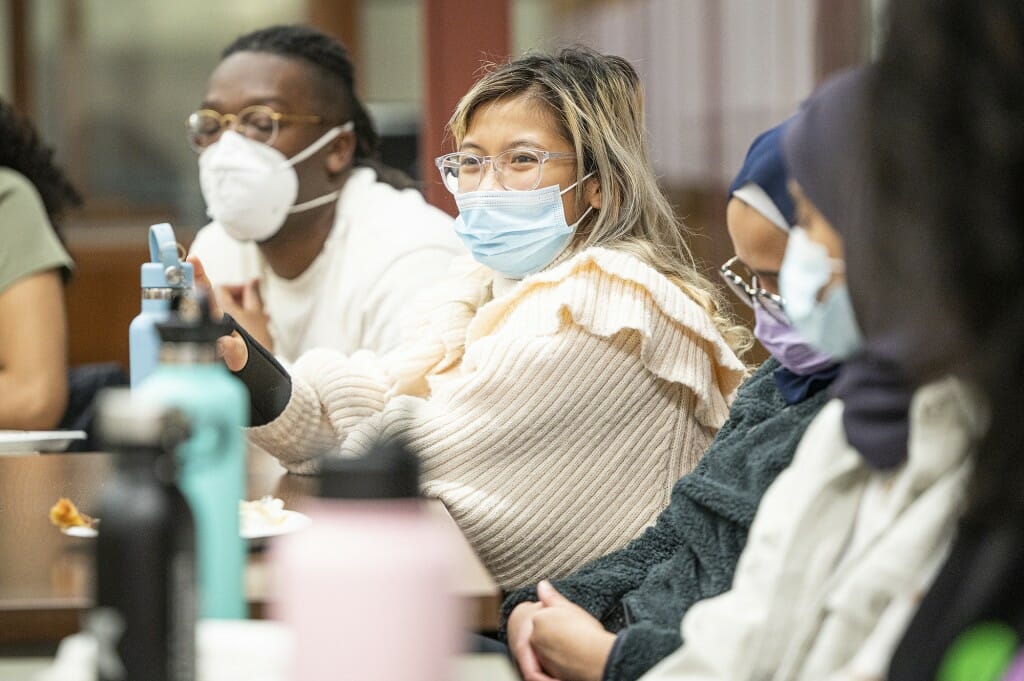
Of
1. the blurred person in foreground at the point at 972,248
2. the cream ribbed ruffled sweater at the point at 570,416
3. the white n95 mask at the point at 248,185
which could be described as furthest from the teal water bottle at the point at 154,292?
the white n95 mask at the point at 248,185

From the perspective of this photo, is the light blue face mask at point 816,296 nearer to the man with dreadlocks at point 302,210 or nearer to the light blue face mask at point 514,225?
the light blue face mask at point 514,225

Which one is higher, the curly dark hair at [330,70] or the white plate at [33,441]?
the curly dark hair at [330,70]

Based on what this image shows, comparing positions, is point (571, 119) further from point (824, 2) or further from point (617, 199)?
point (824, 2)

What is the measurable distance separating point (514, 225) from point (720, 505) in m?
0.72

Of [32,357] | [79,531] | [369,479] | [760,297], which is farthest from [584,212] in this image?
[369,479]

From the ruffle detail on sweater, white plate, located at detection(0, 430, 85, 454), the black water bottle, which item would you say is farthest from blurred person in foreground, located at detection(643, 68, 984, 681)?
white plate, located at detection(0, 430, 85, 454)

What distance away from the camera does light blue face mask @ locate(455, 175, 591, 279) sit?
209cm

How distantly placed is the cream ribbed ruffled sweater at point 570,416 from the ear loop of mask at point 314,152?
1.01 metres

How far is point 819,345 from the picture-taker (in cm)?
123

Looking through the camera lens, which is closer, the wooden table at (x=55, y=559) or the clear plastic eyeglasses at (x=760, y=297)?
the wooden table at (x=55, y=559)

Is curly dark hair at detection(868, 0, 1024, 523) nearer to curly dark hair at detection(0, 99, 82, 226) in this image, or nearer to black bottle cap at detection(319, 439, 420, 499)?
black bottle cap at detection(319, 439, 420, 499)

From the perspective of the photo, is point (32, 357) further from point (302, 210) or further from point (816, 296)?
point (816, 296)

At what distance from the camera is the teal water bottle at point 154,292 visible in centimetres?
158

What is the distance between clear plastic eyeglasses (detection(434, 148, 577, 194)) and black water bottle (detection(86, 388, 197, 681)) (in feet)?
4.28
